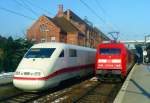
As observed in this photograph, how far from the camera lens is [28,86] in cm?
1692

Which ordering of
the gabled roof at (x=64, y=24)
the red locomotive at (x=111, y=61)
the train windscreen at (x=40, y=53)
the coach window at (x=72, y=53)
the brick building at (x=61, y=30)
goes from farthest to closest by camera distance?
the gabled roof at (x=64, y=24), the brick building at (x=61, y=30), the red locomotive at (x=111, y=61), the coach window at (x=72, y=53), the train windscreen at (x=40, y=53)

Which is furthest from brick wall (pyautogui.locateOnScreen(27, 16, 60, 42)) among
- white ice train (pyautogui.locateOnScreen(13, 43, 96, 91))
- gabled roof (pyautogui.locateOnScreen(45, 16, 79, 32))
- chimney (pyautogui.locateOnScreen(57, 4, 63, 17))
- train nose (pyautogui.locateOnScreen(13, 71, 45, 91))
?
train nose (pyautogui.locateOnScreen(13, 71, 45, 91))

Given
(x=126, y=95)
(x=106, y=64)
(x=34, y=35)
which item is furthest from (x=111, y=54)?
(x=34, y=35)

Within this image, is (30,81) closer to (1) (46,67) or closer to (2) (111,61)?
(1) (46,67)

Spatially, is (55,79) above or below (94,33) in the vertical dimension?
below

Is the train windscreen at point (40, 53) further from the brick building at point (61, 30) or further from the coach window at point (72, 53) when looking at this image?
the brick building at point (61, 30)

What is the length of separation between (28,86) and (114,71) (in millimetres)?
9370

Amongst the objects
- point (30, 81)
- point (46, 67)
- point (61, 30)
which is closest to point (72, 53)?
point (46, 67)

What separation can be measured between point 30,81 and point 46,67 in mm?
1145

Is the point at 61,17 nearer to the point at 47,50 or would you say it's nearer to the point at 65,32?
the point at 65,32

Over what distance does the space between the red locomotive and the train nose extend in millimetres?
8935

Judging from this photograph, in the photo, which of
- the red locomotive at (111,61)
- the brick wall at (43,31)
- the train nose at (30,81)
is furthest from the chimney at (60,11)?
the train nose at (30,81)

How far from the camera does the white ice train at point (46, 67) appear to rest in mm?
16984

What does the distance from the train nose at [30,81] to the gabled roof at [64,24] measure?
64886 mm
